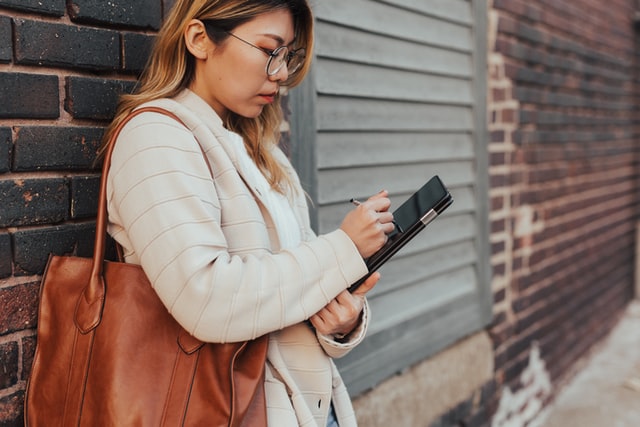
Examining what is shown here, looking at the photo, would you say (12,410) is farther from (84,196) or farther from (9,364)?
(84,196)

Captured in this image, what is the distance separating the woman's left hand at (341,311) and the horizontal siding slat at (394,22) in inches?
52.9

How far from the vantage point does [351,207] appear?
303 centimetres

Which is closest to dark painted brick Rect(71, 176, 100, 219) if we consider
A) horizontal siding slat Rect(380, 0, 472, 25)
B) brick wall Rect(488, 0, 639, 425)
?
horizontal siding slat Rect(380, 0, 472, 25)

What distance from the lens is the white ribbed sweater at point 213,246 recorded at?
1477 mm

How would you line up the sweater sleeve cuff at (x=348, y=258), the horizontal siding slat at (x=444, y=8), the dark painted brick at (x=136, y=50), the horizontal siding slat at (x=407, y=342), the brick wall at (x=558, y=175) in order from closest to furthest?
the sweater sleeve cuff at (x=348, y=258), the dark painted brick at (x=136, y=50), the horizontal siding slat at (x=407, y=342), the horizontal siding slat at (x=444, y=8), the brick wall at (x=558, y=175)

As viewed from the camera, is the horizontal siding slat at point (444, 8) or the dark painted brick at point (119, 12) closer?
the dark painted brick at point (119, 12)

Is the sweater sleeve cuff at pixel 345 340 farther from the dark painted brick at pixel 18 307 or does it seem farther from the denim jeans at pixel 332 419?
the dark painted brick at pixel 18 307

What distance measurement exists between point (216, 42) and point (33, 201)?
537 mm

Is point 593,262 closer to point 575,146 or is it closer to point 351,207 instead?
point 575,146

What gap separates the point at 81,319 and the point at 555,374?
4.20 meters

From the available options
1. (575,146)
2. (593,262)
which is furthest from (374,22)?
(593,262)

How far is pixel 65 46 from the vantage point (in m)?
1.79

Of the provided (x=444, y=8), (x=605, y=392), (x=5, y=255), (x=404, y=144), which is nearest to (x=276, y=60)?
(x=5, y=255)

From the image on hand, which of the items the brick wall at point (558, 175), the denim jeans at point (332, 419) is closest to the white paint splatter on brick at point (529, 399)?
the brick wall at point (558, 175)
